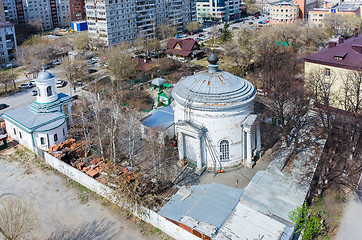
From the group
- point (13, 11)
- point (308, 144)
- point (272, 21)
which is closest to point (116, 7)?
point (13, 11)

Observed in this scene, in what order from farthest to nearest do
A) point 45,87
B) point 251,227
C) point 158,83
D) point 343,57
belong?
point 158,83 < point 343,57 < point 45,87 < point 251,227

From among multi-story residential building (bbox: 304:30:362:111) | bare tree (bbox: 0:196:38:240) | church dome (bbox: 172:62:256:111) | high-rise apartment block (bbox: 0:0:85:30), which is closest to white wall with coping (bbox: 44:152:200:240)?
bare tree (bbox: 0:196:38:240)

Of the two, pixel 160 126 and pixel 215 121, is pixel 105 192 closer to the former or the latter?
pixel 160 126

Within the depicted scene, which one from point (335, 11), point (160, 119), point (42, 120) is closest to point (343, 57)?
point (160, 119)

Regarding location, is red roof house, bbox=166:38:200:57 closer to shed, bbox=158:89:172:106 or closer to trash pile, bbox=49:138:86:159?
shed, bbox=158:89:172:106

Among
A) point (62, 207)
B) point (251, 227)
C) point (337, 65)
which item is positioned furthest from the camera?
point (337, 65)

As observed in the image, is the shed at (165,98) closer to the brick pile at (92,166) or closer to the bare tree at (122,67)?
the bare tree at (122,67)
